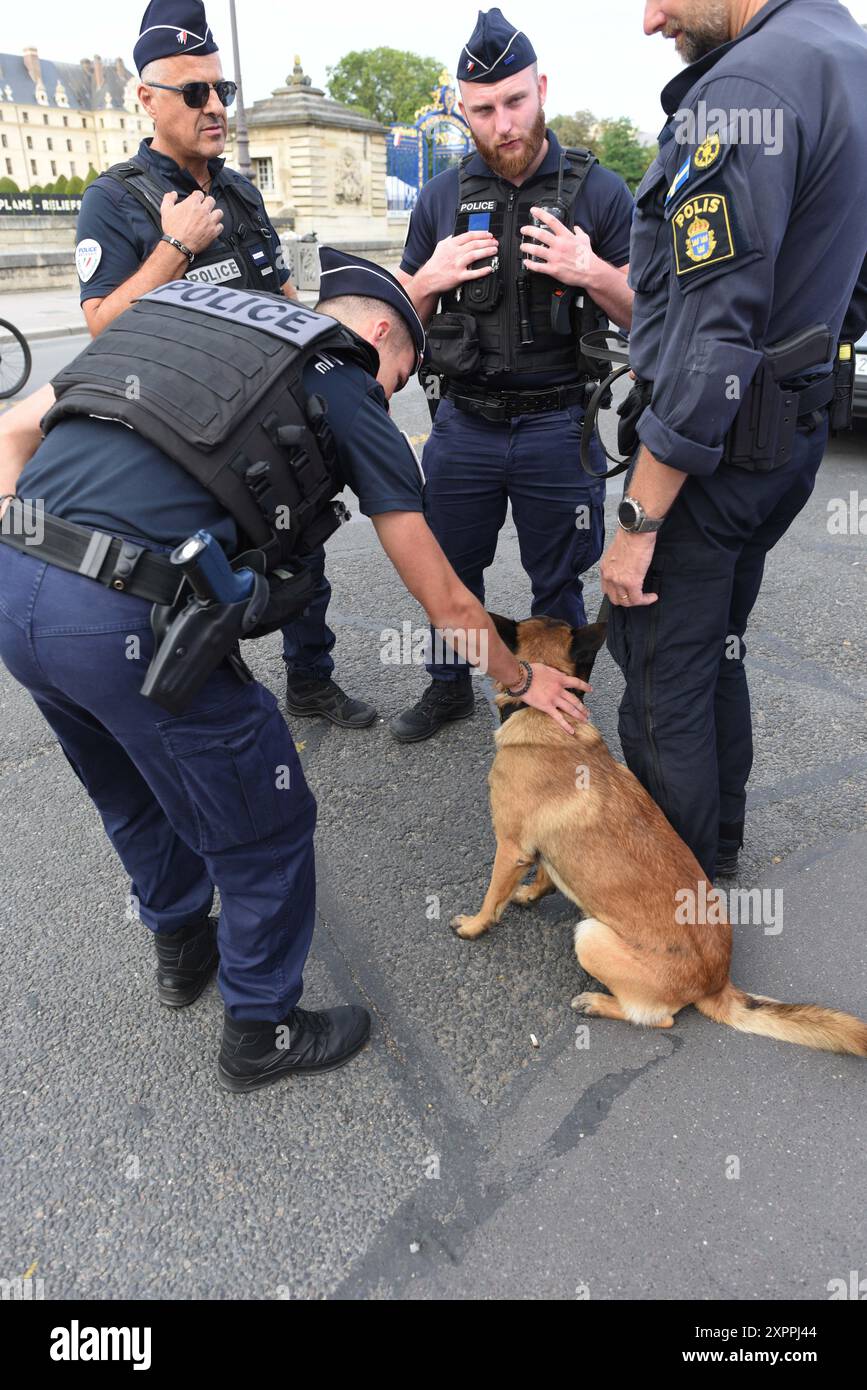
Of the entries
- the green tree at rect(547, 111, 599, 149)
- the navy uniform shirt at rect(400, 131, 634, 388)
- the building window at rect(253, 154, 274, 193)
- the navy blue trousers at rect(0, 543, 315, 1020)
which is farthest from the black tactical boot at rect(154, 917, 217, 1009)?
the green tree at rect(547, 111, 599, 149)

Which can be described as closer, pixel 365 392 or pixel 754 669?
pixel 365 392

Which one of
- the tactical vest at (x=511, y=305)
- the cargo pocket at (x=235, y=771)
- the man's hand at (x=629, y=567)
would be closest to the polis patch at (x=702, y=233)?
the man's hand at (x=629, y=567)

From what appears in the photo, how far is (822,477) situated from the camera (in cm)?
642

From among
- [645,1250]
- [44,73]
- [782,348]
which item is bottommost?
[645,1250]

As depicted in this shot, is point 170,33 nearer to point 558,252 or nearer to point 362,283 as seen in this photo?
point 558,252

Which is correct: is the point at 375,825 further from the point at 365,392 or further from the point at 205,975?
the point at 365,392

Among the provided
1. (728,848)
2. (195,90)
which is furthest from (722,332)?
(195,90)

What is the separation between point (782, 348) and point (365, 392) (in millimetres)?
965

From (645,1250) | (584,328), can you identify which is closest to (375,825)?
(645,1250)

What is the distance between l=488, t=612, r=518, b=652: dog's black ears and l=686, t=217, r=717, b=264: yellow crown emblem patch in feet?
3.32

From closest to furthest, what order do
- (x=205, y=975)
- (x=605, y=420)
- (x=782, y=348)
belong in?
(x=782, y=348)
(x=205, y=975)
(x=605, y=420)

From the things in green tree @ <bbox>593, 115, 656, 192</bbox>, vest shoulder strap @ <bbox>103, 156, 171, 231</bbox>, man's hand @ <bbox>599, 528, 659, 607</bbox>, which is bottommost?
Result: man's hand @ <bbox>599, 528, 659, 607</bbox>

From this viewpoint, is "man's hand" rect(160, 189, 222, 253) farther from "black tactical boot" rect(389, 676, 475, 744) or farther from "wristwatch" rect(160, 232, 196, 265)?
"black tactical boot" rect(389, 676, 475, 744)

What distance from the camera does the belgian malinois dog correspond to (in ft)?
7.07
